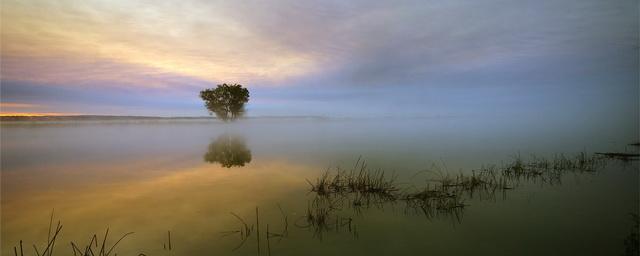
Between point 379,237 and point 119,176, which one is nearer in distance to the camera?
point 379,237

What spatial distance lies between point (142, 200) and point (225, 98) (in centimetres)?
5745

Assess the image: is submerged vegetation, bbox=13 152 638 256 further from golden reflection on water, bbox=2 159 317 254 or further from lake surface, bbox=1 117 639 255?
golden reflection on water, bbox=2 159 317 254

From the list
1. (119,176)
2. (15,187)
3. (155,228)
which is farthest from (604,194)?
(15,187)

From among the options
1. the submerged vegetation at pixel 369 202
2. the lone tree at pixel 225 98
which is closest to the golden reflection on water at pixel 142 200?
the submerged vegetation at pixel 369 202

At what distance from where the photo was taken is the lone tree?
65.6 meters

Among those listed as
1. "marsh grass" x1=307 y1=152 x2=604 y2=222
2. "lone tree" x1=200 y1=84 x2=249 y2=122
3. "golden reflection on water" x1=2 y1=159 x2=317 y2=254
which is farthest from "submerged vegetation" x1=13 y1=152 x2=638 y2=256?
"lone tree" x1=200 y1=84 x2=249 y2=122

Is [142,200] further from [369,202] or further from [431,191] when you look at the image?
[431,191]

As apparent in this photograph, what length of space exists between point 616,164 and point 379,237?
16548 millimetres

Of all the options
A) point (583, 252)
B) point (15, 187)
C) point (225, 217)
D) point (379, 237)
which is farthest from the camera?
point (15, 187)

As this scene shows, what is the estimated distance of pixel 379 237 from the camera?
24.8ft

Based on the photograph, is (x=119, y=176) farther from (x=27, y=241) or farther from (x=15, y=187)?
(x=27, y=241)

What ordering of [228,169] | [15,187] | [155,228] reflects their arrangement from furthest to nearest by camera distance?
[228,169] → [15,187] → [155,228]

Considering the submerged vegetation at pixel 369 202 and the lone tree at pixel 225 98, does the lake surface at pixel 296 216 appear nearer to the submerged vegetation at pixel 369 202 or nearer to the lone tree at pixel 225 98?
the submerged vegetation at pixel 369 202

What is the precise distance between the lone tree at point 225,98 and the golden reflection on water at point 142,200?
48.5 meters
